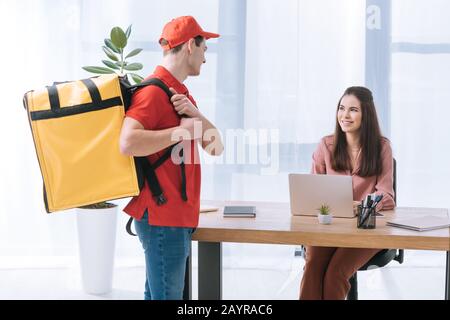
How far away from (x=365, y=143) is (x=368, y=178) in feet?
0.52

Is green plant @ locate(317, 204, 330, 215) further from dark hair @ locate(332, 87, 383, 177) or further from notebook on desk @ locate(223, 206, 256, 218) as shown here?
dark hair @ locate(332, 87, 383, 177)

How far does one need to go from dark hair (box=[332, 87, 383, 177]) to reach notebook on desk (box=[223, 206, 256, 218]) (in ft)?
1.71

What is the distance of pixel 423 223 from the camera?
89.7 inches

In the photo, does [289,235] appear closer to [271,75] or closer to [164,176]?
[164,176]

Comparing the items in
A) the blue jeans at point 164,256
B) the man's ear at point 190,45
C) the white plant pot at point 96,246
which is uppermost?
the man's ear at point 190,45

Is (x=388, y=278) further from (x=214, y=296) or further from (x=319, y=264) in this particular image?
(x=214, y=296)

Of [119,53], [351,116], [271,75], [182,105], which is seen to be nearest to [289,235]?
[182,105]

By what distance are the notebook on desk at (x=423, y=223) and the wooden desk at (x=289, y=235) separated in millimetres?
27

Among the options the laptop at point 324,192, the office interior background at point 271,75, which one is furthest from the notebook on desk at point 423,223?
the office interior background at point 271,75

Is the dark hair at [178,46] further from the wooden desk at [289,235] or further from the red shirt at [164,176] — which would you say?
the wooden desk at [289,235]

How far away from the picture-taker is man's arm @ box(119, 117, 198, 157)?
1884 millimetres

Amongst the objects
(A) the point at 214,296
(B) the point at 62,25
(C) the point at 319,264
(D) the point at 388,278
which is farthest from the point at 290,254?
(B) the point at 62,25

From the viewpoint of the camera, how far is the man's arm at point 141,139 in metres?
1.88

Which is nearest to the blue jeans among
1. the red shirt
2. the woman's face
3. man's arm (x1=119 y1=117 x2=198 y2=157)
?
the red shirt
